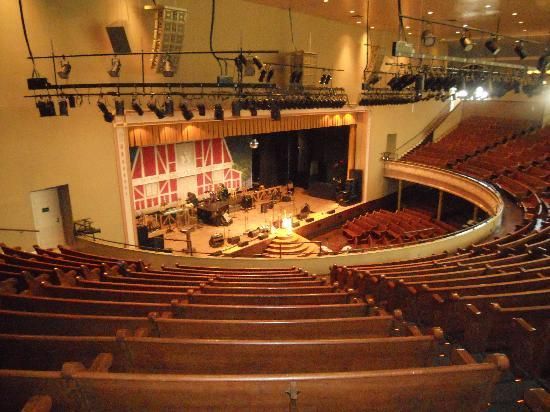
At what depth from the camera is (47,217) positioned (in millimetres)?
8422

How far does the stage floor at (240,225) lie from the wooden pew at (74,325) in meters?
7.86

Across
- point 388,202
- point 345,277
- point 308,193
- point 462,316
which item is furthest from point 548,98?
point 462,316

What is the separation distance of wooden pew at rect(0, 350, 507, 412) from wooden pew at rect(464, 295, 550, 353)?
3.72 feet

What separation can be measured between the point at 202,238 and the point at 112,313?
9.55 m

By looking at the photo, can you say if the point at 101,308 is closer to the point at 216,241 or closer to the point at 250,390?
the point at 250,390

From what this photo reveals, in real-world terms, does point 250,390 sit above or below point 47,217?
above

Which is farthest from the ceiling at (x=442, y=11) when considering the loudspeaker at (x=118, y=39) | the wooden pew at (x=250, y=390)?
the wooden pew at (x=250, y=390)

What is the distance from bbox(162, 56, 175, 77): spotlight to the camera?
8352 millimetres

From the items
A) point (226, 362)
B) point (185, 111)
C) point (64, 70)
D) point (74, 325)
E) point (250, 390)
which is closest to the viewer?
point (250, 390)

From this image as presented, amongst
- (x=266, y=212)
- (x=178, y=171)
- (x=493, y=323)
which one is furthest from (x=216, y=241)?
(x=493, y=323)

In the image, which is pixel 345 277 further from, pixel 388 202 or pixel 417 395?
pixel 388 202

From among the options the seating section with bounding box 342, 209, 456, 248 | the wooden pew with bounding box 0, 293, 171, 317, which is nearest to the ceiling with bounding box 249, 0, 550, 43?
the seating section with bounding box 342, 209, 456, 248

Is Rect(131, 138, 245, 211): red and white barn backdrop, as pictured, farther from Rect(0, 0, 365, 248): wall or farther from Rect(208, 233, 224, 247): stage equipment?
Rect(0, 0, 365, 248): wall

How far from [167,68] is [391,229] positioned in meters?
8.47
